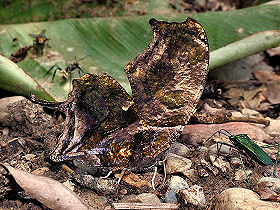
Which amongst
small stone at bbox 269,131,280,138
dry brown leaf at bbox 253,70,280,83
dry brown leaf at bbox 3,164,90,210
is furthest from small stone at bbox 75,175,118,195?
dry brown leaf at bbox 253,70,280,83

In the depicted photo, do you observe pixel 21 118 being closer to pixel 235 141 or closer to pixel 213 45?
pixel 235 141

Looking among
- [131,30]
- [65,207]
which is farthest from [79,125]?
[131,30]

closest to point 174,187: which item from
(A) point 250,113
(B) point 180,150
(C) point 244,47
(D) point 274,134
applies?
(B) point 180,150

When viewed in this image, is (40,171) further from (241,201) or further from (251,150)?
(251,150)

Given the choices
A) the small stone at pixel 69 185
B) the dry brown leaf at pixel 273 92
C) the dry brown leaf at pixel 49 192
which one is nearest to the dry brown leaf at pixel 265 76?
→ the dry brown leaf at pixel 273 92

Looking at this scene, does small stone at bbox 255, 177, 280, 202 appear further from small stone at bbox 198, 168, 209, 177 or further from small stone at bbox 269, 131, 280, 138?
small stone at bbox 269, 131, 280, 138

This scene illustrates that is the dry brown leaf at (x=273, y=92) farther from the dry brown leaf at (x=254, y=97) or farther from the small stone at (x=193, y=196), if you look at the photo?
the small stone at (x=193, y=196)
